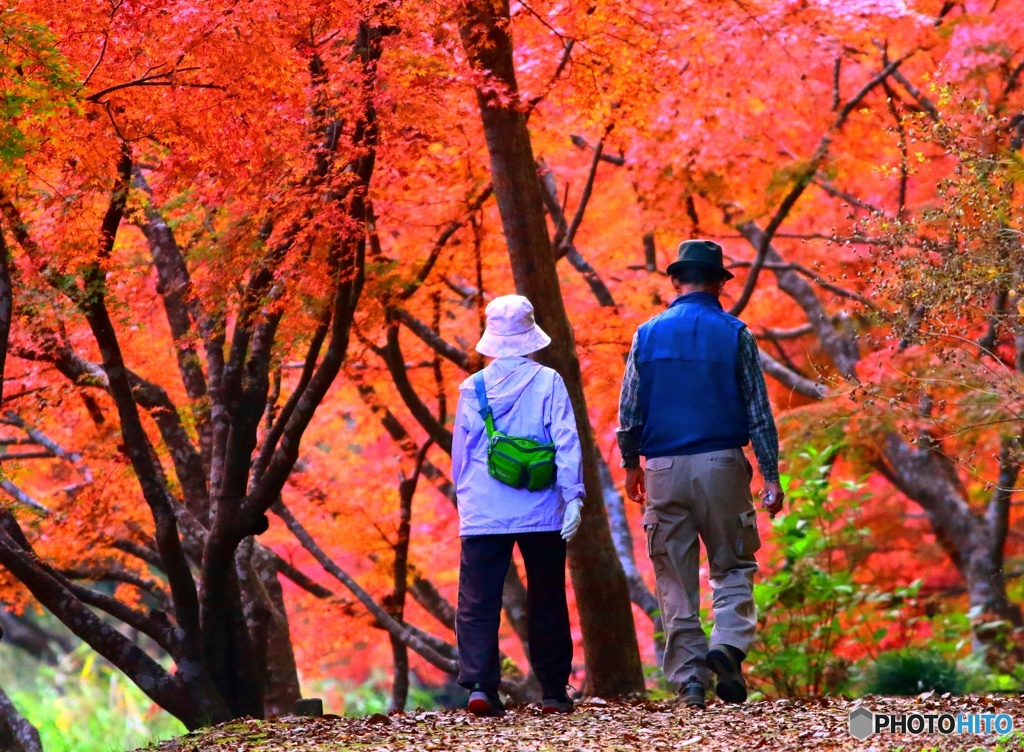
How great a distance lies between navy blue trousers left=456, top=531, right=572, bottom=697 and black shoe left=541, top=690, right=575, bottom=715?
9cm

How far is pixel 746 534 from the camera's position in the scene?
16.8ft

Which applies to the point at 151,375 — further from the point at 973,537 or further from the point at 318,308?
the point at 973,537

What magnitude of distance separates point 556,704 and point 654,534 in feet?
2.88

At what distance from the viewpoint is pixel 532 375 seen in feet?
17.1

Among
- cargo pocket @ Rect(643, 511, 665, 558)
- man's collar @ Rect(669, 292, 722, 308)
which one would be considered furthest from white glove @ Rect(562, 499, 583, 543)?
man's collar @ Rect(669, 292, 722, 308)

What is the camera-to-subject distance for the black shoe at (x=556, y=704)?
522 cm

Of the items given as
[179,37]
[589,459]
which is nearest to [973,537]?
[589,459]

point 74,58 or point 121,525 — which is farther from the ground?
point 74,58

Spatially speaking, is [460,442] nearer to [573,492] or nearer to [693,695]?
[573,492]

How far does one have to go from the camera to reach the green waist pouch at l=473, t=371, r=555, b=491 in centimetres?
501

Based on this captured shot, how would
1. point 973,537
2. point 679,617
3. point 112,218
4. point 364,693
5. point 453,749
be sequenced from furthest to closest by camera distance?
point 364,693 < point 973,537 < point 112,218 < point 679,617 < point 453,749

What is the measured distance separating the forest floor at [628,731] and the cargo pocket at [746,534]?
670 millimetres

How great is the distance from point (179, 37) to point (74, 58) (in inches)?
18.9

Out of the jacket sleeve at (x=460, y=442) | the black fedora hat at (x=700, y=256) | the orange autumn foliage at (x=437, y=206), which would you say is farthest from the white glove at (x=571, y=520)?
the orange autumn foliage at (x=437, y=206)
